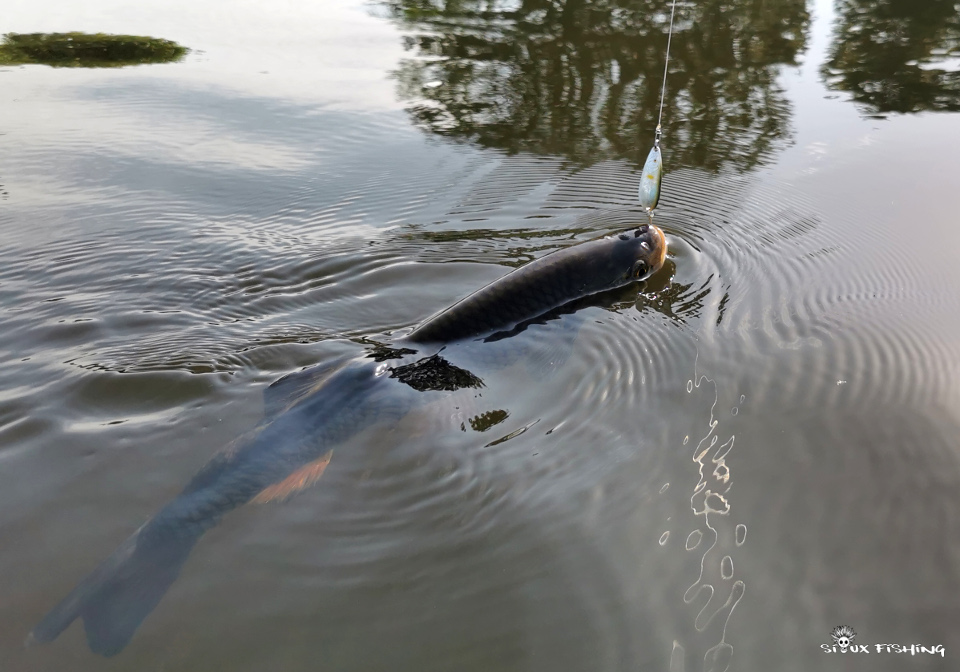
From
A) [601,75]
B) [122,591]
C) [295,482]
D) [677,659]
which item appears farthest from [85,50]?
[677,659]

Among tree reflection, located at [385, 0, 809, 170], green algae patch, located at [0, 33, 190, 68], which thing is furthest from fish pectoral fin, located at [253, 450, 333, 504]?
green algae patch, located at [0, 33, 190, 68]

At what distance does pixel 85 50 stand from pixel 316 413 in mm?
7108

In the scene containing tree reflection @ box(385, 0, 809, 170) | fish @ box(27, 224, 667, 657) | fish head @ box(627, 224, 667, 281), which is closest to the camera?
fish @ box(27, 224, 667, 657)

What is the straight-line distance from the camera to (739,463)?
9.98 feet

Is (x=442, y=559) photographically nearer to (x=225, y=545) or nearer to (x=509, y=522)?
(x=509, y=522)

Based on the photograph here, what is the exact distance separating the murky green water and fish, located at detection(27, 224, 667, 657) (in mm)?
88

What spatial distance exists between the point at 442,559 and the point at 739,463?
1.35m

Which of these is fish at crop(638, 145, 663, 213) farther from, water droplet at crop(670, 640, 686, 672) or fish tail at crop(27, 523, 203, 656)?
fish tail at crop(27, 523, 203, 656)

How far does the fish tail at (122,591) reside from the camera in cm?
232

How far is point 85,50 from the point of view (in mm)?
8047

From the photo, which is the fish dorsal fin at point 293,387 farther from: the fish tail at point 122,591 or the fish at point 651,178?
the fish at point 651,178

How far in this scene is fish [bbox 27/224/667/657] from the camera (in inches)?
95.6

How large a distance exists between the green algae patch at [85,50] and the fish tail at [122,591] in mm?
6912

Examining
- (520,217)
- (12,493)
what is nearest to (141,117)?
(520,217)
